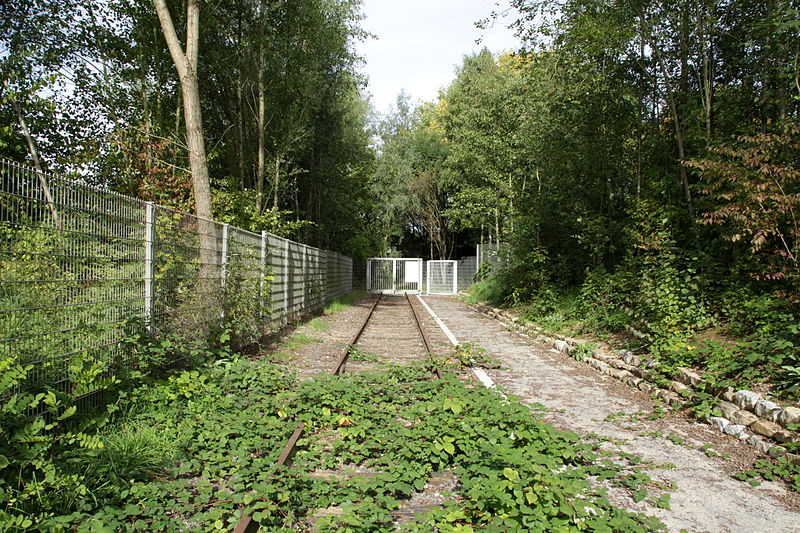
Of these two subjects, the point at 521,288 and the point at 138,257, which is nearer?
the point at 138,257

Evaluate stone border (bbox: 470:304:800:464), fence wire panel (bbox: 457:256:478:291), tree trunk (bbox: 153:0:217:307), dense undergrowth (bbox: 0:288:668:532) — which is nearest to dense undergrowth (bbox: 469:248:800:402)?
stone border (bbox: 470:304:800:464)

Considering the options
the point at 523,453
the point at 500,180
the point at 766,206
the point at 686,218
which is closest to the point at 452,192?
the point at 500,180

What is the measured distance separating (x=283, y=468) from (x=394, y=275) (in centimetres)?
3190

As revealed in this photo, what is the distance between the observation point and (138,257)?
17.4 ft

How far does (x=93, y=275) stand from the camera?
4473 mm

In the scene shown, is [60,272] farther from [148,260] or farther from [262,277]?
[262,277]

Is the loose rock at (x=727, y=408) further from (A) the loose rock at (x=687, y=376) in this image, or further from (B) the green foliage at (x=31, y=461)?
(B) the green foliage at (x=31, y=461)

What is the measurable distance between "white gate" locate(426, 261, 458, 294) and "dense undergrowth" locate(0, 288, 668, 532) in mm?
28631

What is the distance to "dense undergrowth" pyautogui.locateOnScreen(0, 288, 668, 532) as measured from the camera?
9.37ft

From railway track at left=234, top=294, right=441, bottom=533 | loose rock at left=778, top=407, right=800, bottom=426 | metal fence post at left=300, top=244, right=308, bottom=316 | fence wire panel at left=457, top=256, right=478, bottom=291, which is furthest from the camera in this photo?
fence wire panel at left=457, top=256, right=478, bottom=291

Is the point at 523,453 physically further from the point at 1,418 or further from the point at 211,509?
the point at 1,418

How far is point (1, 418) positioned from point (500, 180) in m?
22.3

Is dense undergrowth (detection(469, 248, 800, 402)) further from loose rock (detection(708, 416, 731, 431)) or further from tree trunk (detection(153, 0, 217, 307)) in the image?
tree trunk (detection(153, 0, 217, 307))

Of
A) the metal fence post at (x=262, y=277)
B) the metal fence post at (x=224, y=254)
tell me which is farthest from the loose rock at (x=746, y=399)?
the metal fence post at (x=262, y=277)
